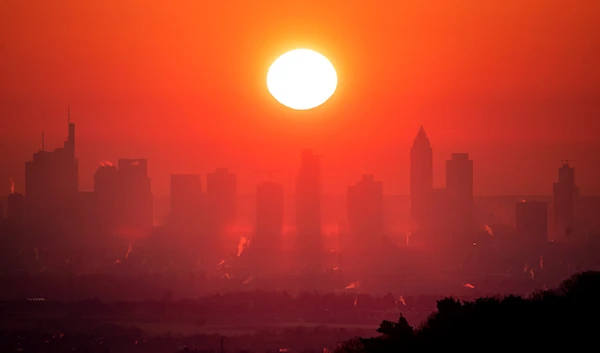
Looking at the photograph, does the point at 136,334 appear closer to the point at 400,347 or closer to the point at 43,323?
the point at 43,323

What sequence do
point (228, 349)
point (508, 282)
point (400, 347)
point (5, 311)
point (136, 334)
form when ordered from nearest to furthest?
point (400, 347) → point (228, 349) → point (136, 334) → point (5, 311) → point (508, 282)

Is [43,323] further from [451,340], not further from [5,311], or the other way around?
[451,340]

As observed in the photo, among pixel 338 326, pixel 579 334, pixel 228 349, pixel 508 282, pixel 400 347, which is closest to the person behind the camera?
pixel 579 334

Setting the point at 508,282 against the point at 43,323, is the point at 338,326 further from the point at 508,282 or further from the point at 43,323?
the point at 508,282

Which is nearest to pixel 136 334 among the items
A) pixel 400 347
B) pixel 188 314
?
pixel 188 314

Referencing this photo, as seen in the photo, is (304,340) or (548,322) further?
(304,340)

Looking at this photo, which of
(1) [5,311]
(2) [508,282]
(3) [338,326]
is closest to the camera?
(3) [338,326]

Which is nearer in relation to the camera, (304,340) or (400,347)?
(400,347)

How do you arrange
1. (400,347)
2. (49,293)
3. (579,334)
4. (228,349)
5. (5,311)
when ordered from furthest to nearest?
1. (49,293)
2. (5,311)
3. (228,349)
4. (400,347)
5. (579,334)

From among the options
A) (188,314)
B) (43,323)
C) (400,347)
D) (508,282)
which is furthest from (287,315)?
(400,347)
